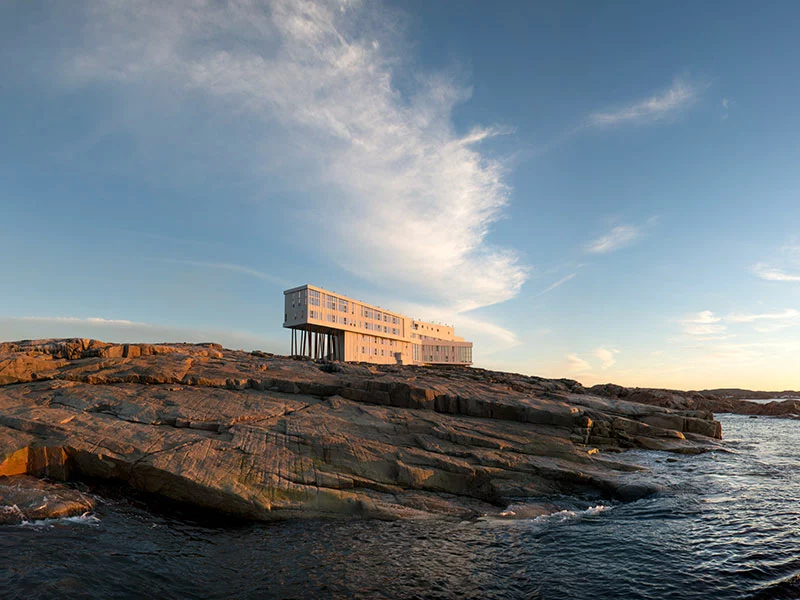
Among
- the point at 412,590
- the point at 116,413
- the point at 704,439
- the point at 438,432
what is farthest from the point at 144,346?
the point at 704,439

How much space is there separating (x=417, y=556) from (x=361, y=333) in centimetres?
7192

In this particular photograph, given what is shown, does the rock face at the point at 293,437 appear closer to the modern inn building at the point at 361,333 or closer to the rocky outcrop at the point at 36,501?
the rocky outcrop at the point at 36,501

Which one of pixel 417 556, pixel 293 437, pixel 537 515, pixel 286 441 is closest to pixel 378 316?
pixel 293 437

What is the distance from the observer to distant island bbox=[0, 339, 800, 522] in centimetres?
1767

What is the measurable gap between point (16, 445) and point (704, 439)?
141ft

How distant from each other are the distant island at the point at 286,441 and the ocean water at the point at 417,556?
51.6 inches

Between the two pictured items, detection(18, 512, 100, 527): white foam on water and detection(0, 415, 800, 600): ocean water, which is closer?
detection(0, 415, 800, 600): ocean water

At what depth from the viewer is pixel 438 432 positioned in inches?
949

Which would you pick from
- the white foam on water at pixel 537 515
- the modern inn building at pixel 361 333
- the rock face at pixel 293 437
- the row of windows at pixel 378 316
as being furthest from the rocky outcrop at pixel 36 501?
the row of windows at pixel 378 316

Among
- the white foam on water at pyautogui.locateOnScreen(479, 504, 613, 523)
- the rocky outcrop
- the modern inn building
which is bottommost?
the white foam on water at pyautogui.locateOnScreen(479, 504, 613, 523)

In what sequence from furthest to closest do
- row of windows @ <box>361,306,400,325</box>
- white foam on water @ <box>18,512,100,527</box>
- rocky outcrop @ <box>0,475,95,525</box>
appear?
row of windows @ <box>361,306,400,325</box>, rocky outcrop @ <box>0,475,95,525</box>, white foam on water @ <box>18,512,100,527</box>

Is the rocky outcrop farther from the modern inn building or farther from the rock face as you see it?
the modern inn building

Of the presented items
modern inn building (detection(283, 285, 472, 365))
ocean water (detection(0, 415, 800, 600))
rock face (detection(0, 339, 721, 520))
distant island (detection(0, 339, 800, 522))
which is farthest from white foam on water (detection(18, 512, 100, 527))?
modern inn building (detection(283, 285, 472, 365))

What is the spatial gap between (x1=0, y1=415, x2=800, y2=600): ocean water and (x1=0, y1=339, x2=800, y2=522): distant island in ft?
4.30
